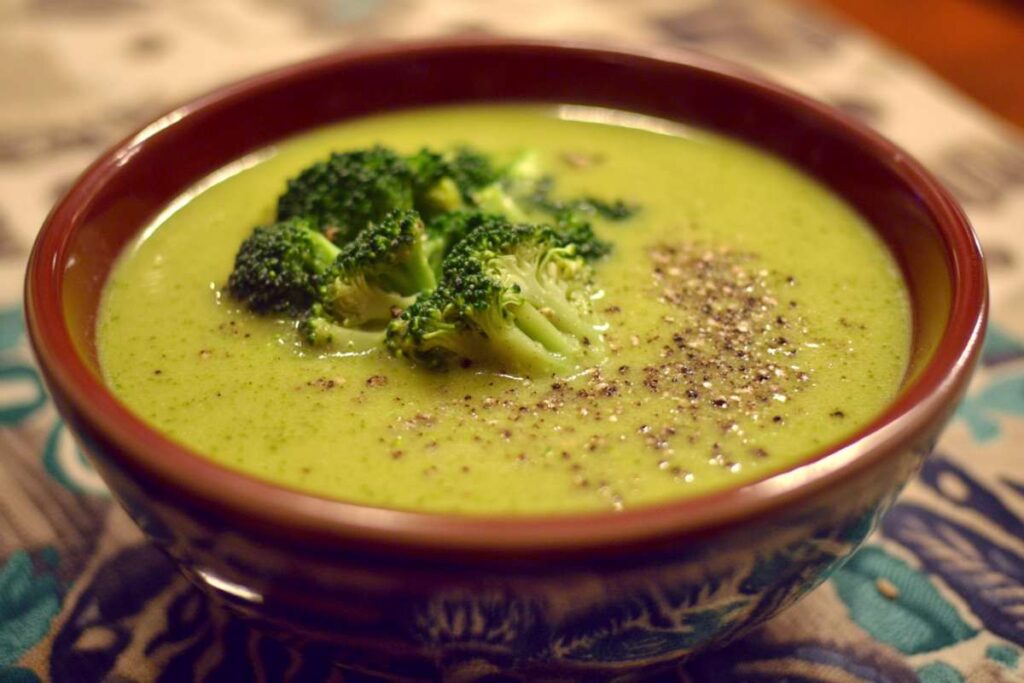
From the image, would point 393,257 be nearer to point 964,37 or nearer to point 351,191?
point 351,191

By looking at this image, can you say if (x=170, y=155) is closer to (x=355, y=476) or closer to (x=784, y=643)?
(x=355, y=476)

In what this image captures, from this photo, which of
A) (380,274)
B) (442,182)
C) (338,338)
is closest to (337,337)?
(338,338)

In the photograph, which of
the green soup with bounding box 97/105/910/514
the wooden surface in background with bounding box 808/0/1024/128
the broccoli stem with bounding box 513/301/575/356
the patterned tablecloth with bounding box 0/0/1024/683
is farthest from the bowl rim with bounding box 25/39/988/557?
the wooden surface in background with bounding box 808/0/1024/128

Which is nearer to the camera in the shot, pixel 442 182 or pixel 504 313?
pixel 504 313

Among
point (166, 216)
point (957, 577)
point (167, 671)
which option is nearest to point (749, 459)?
point (957, 577)

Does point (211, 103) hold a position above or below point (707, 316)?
above

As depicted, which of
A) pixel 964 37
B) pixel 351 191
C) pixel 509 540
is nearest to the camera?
pixel 509 540
